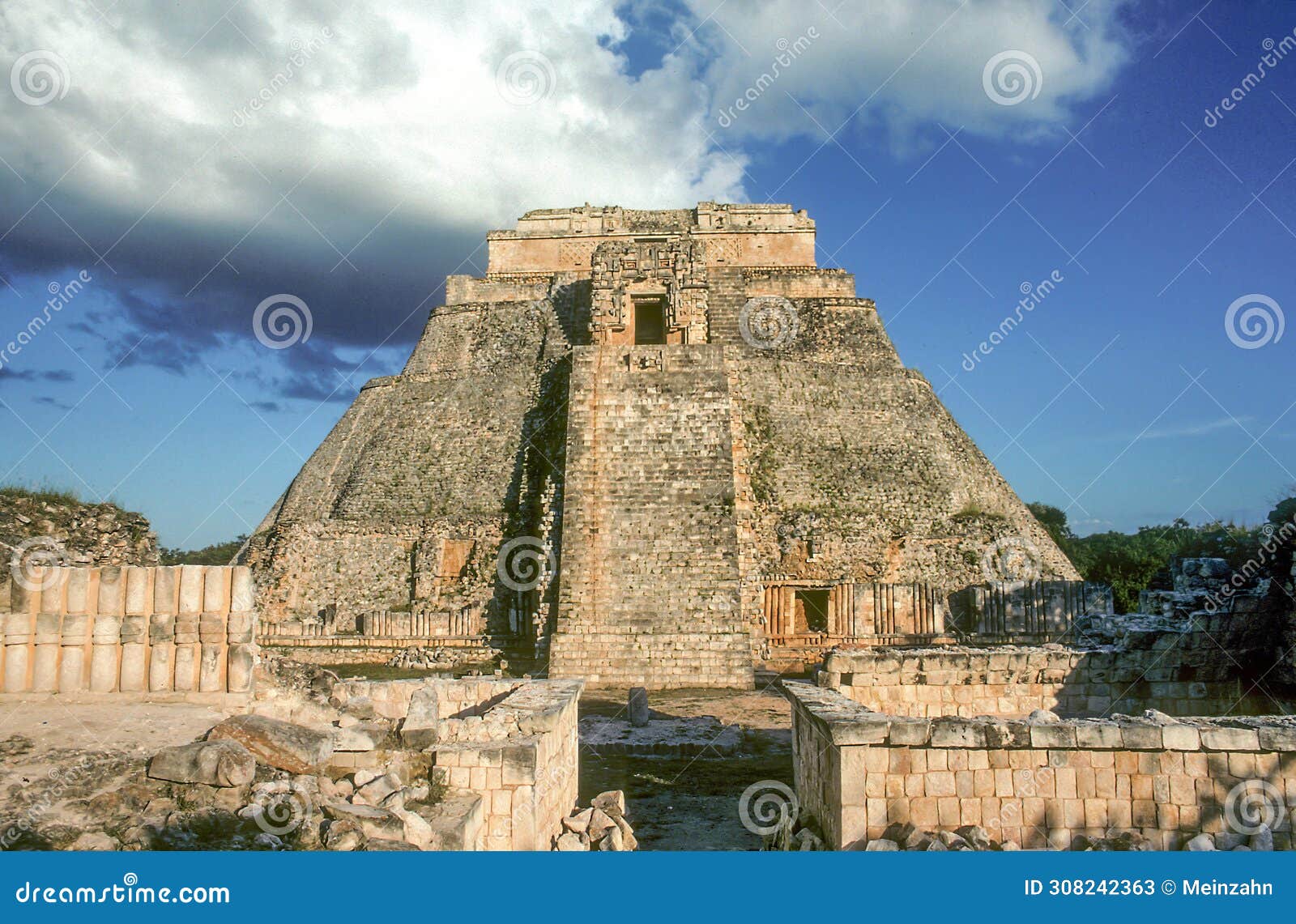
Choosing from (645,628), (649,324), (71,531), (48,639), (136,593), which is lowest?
(645,628)

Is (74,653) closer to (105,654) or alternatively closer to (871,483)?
(105,654)

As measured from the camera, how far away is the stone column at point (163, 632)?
588 centimetres

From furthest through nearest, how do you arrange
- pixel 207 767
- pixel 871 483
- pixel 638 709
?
pixel 871 483
pixel 638 709
pixel 207 767

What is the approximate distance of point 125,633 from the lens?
5891mm

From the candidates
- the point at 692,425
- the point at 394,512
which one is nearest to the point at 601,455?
the point at 692,425

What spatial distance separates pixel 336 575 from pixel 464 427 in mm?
5220

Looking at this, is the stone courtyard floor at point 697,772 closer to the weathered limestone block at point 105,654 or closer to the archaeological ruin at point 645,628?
the archaeological ruin at point 645,628

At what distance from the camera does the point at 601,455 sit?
18156mm

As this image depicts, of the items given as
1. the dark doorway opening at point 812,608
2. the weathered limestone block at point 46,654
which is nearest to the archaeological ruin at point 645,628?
the weathered limestone block at point 46,654

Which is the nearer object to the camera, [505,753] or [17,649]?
[505,753]

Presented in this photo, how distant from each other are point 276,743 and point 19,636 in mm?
2369

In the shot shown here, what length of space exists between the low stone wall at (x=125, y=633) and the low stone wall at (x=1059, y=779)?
13.3 feet

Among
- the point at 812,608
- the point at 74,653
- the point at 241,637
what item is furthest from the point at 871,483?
the point at 74,653

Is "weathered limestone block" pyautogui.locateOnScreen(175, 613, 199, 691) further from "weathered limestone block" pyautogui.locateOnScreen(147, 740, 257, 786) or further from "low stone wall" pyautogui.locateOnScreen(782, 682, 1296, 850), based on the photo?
"low stone wall" pyautogui.locateOnScreen(782, 682, 1296, 850)
